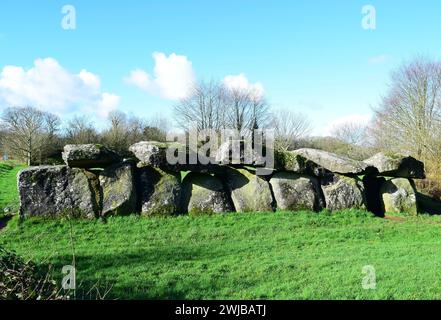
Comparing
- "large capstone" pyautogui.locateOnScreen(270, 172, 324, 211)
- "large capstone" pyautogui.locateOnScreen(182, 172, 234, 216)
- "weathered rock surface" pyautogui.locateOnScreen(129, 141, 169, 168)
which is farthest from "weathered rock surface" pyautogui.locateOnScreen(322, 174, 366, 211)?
"weathered rock surface" pyautogui.locateOnScreen(129, 141, 169, 168)

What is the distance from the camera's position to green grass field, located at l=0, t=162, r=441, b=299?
691 centimetres

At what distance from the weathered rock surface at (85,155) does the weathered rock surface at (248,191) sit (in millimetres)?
4241

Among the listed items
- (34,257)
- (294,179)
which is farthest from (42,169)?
(294,179)

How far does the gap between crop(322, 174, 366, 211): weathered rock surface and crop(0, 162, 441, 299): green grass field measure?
605mm

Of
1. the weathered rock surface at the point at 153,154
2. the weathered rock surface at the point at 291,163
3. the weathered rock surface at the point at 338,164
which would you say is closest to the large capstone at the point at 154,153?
the weathered rock surface at the point at 153,154

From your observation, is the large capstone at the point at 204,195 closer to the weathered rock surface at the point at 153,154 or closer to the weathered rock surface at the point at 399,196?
the weathered rock surface at the point at 153,154

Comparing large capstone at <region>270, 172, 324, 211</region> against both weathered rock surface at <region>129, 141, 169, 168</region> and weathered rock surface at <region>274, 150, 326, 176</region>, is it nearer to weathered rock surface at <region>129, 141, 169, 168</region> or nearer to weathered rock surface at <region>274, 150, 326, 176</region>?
weathered rock surface at <region>274, 150, 326, 176</region>

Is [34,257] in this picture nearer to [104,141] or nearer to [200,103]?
[104,141]

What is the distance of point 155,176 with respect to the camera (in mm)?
13836

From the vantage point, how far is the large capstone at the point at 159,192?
1324 centimetres

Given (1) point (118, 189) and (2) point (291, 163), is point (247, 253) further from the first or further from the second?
(2) point (291, 163)

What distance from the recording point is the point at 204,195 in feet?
45.5
